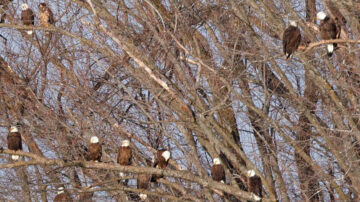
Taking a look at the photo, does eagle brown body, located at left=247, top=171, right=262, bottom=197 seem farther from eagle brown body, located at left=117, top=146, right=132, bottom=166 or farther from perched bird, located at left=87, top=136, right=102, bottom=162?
perched bird, located at left=87, top=136, right=102, bottom=162

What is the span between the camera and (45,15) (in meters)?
11.7

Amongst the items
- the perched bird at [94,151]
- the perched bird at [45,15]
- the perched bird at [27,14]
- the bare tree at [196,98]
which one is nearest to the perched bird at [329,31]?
the bare tree at [196,98]

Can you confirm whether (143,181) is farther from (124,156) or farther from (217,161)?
(217,161)

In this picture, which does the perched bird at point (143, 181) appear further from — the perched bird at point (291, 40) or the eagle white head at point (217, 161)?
the perched bird at point (291, 40)

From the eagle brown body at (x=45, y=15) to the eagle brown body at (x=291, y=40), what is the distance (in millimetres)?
4467

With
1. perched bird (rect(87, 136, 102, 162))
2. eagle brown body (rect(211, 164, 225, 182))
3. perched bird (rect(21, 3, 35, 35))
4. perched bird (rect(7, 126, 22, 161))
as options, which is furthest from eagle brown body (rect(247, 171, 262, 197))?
perched bird (rect(21, 3, 35, 35))

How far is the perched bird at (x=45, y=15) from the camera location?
1143cm

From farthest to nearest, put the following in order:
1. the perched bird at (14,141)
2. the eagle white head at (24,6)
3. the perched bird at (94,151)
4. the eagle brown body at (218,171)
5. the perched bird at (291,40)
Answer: the eagle white head at (24,6), the perched bird at (14,141), the eagle brown body at (218,171), the perched bird at (94,151), the perched bird at (291,40)

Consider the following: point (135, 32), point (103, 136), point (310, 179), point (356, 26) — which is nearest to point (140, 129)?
point (103, 136)

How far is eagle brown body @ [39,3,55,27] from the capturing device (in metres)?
11.4

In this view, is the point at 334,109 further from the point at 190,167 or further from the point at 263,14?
the point at 190,167

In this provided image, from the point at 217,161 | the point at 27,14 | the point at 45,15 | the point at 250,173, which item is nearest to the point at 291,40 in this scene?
the point at 250,173

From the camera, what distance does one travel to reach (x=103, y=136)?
10.5m

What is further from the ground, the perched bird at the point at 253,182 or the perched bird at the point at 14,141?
the perched bird at the point at 14,141
